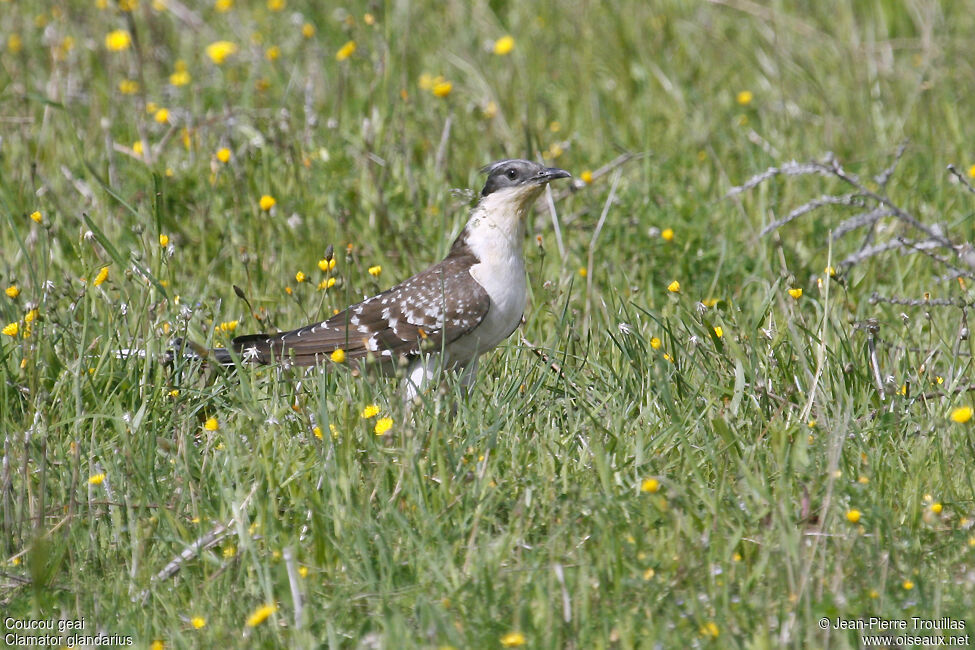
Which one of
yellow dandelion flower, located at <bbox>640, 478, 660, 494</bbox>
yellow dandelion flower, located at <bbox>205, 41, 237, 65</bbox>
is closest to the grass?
yellow dandelion flower, located at <bbox>640, 478, 660, 494</bbox>

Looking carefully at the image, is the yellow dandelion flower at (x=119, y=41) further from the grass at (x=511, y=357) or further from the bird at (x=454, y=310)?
the bird at (x=454, y=310)

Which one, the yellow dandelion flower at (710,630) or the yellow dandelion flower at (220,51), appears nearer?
the yellow dandelion flower at (710,630)

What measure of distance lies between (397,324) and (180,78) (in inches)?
148

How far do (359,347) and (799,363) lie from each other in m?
2.03

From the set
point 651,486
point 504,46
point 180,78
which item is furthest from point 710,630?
point 180,78

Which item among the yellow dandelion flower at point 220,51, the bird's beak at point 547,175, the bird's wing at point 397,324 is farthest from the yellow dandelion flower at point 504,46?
the bird's wing at point 397,324

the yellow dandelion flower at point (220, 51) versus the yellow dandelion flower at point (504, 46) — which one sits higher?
the yellow dandelion flower at point (220, 51)

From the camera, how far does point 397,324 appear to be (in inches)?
218

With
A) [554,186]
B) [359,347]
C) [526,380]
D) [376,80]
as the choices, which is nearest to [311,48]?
[376,80]

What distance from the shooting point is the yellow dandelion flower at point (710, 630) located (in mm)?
3135

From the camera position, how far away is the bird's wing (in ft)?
17.4

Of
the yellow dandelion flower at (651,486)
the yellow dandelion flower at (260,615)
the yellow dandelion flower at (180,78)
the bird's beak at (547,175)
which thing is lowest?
the yellow dandelion flower at (260,615)

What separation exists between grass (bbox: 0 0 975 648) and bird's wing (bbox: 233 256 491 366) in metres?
0.19

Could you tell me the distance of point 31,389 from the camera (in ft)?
13.7
